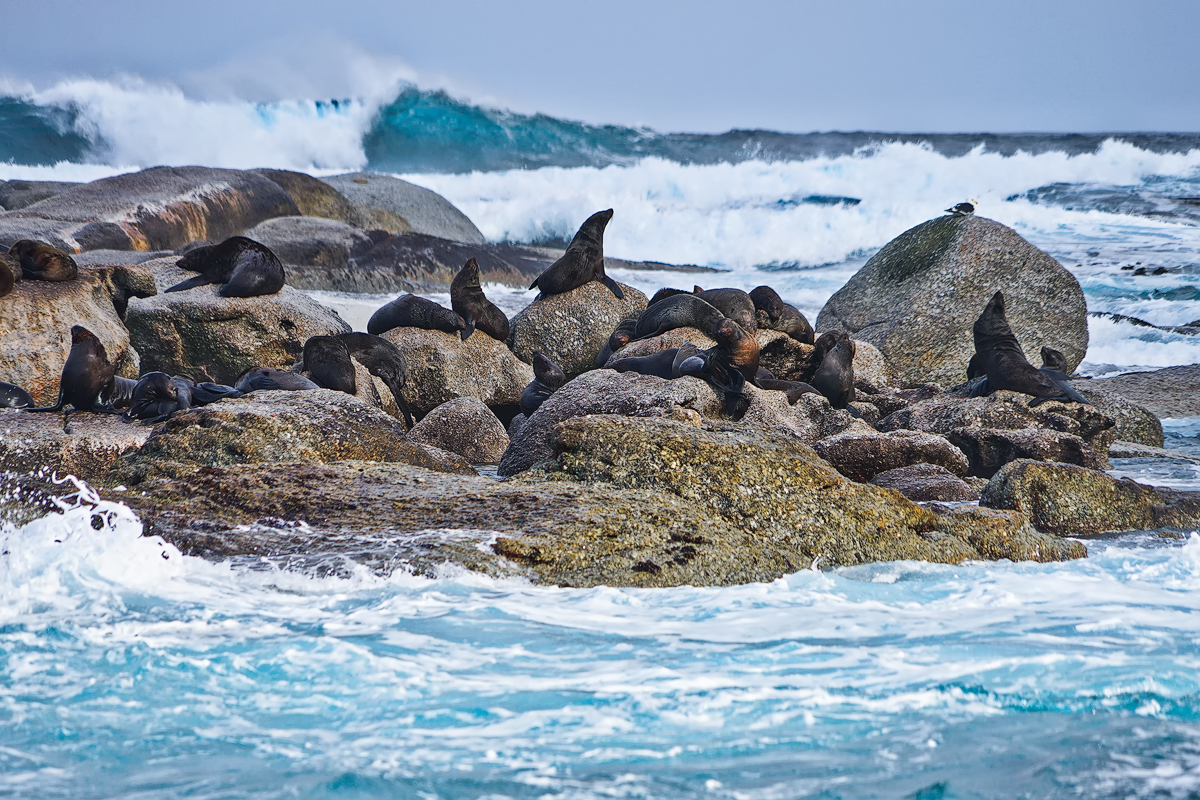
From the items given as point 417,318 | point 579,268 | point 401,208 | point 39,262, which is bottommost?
point 417,318

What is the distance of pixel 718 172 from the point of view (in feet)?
123

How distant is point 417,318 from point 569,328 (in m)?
1.82

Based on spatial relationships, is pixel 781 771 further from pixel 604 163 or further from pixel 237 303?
pixel 604 163

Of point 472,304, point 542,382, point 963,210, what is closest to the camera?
point 542,382

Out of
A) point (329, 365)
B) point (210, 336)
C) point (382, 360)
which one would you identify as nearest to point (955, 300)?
point (382, 360)

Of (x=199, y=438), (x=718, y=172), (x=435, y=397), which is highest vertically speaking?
(x=718, y=172)

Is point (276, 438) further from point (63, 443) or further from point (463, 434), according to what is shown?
point (463, 434)

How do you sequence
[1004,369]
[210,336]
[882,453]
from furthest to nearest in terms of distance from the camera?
[210,336], [1004,369], [882,453]

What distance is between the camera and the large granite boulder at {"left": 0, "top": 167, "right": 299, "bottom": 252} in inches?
682

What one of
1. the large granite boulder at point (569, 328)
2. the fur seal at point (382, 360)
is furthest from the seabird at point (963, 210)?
the fur seal at point (382, 360)

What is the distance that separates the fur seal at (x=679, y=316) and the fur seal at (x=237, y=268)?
4.15m

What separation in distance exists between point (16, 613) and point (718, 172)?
35.5m

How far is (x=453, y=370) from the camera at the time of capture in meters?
10.9

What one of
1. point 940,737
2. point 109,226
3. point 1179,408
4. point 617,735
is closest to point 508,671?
point 617,735
